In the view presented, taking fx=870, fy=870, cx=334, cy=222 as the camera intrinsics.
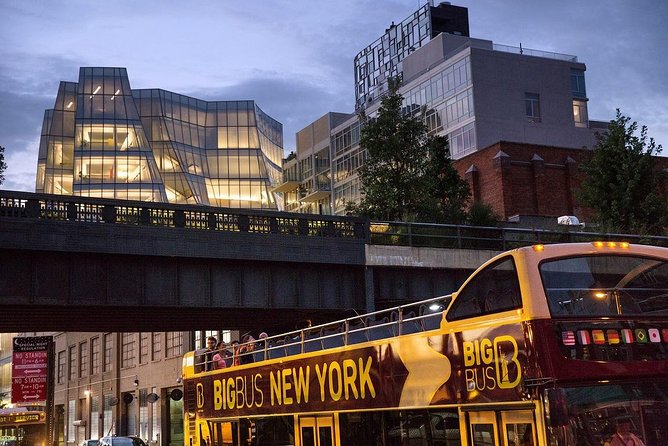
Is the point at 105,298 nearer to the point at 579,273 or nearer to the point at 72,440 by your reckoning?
the point at 579,273

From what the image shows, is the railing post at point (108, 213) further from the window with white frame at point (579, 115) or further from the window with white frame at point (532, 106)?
the window with white frame at point (579, 115)

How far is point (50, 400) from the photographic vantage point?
40375mm

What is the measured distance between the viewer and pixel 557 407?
843 centimetres

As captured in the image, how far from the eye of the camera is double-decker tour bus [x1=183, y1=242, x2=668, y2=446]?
352 inches

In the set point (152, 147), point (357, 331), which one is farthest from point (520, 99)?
point (357, 331)

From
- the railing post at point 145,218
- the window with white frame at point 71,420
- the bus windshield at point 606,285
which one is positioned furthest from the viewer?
the window with white frame at point 71,420

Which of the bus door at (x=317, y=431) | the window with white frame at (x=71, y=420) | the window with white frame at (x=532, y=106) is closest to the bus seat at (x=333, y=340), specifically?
the bus door at (x=317, y=431)

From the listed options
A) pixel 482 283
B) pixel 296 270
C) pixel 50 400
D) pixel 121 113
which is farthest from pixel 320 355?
pixel 121 113

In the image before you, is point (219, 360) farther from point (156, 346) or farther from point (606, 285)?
point (156, 346)

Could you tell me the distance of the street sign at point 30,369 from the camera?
158 feet

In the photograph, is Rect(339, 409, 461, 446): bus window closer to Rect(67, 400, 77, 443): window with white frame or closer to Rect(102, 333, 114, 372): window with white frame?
Rect(102, 333, 114, 372): window with white frame

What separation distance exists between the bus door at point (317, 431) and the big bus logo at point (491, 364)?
12.3ft

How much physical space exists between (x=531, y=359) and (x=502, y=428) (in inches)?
38.3

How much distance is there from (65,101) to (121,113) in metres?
10.9
